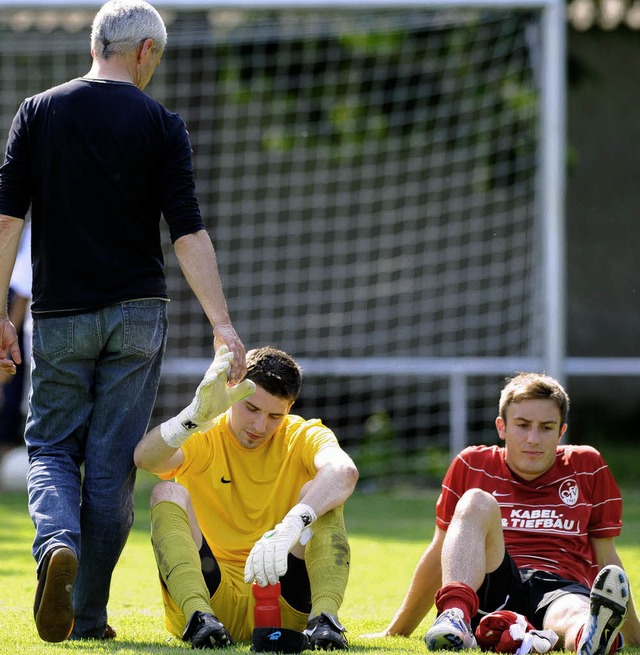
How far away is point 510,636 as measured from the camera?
133 inches

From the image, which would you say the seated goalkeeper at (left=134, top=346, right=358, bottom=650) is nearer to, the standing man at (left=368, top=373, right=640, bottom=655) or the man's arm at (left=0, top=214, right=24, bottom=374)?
the standing man at (left=368, top=373, right=640, bottom=655)

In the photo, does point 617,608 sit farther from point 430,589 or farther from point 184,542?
point 184,542

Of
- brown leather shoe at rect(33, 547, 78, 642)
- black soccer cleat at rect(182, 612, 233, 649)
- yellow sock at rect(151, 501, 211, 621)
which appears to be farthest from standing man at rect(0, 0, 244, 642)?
black soccer cleat at rect(182, 612, 233, 649)

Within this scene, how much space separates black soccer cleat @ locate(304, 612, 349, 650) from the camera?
3367 millimetres

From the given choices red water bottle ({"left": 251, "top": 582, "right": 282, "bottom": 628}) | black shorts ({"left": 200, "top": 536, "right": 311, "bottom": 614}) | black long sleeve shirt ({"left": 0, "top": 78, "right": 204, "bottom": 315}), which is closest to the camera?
red water bottle ({"left": 251, "top": 582, "right": 282, "bottom": 628})

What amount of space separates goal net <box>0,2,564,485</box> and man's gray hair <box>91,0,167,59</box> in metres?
6.07

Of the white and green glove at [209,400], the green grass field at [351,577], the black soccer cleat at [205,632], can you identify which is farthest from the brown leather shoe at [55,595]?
the white and green glove at [209,400]

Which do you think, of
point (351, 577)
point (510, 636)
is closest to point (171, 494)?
point (510, 636)

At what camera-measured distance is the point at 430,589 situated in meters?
3.82

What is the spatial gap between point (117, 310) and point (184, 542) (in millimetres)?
712

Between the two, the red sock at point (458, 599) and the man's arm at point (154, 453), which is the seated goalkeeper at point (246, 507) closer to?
the man's arm at point (154, 453)

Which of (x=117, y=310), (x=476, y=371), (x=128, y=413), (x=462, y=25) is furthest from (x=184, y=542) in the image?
(x=462, y=25)

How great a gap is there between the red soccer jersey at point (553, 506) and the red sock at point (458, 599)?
1.39 feet

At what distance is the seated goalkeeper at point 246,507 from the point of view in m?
3.41
